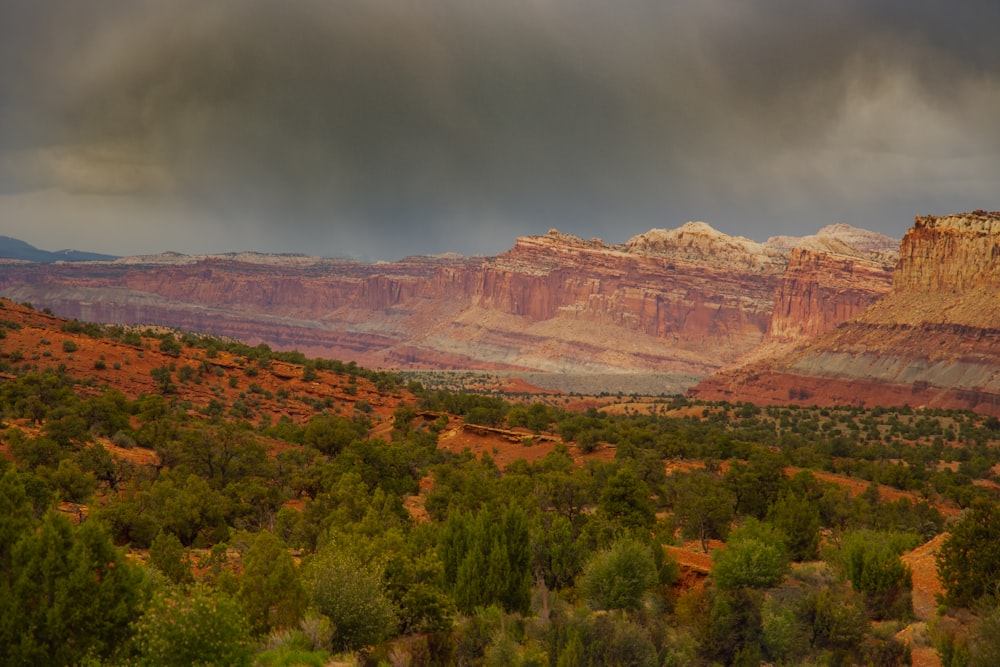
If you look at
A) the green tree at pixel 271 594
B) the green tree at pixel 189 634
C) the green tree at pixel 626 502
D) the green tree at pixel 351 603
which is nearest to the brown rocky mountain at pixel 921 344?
the green tree at pixel 626 502

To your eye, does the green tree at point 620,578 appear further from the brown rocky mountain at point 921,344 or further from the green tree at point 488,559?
the brown rocky mountain at point 921,344

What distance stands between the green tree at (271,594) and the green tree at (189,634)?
224 inches

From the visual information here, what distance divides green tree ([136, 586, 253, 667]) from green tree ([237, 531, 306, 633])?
5.70m

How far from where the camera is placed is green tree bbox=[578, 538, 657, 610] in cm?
2972

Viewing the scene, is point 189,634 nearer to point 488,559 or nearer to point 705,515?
point 488,559

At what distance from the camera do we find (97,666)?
17.2 m

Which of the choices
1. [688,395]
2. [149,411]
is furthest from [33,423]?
[688,395]

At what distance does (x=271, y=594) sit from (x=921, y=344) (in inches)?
5514

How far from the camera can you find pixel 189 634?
17641mm

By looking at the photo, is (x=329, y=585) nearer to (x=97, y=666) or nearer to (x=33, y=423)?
(x=97, y=666)

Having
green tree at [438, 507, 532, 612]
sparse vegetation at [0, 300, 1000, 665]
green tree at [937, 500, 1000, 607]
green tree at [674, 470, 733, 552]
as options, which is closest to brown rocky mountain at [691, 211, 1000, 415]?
sparse vegetation at [0, 300, 1000, 665]

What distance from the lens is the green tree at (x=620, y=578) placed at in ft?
97.5

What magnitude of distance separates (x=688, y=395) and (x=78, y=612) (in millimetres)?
158839

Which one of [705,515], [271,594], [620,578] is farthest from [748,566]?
[271,594]
